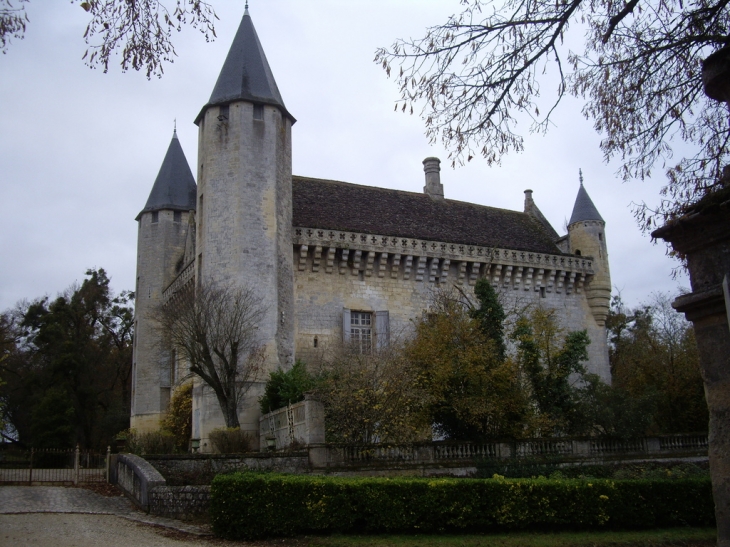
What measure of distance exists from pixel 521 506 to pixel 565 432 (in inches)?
389

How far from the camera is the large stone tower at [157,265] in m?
30.4

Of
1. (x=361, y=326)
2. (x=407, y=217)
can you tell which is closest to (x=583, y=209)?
(x=407, y=217)

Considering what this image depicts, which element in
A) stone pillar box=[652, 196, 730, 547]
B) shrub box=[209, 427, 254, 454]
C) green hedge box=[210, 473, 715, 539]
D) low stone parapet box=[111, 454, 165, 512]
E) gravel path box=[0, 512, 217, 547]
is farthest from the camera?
shrub box=[209, 427, 254, 454]

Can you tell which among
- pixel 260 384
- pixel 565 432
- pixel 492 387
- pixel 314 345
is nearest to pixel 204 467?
pixel 260 384

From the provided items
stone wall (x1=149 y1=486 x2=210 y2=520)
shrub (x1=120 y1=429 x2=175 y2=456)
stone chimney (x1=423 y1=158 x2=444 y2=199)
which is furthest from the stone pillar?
stone chimney (x1=423 y1=158 x2=444 y2=199)

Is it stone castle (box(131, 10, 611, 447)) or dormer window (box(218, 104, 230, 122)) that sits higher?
dormer window (box(218, 104, 230, 122))

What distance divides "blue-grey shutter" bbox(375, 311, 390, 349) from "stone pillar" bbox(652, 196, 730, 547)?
62.7ft

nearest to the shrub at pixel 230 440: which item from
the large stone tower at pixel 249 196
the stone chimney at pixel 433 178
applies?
the large stone tower at pixel 249 196

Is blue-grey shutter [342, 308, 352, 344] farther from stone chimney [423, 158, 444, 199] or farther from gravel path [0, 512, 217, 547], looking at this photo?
gravel path [0, 512, 217, 547]

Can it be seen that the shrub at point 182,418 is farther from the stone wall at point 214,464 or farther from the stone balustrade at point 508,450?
the stone balustrade at point 508,450

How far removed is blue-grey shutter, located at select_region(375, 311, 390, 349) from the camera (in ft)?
87.8

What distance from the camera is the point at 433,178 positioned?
34375 mm

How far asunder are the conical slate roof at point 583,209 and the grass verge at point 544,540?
844 inches

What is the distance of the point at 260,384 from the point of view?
2352cm
